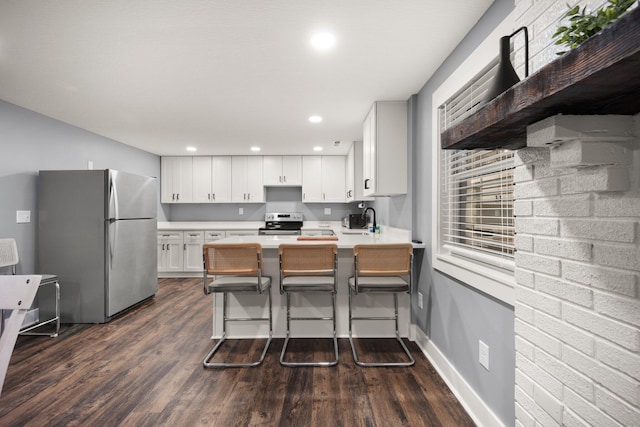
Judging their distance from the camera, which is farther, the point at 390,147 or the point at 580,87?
the point at 390,147

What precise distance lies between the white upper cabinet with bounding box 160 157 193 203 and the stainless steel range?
153 centimetres

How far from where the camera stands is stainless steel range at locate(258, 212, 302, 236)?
589cm

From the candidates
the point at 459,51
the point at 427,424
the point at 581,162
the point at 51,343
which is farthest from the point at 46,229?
the point at 581,162

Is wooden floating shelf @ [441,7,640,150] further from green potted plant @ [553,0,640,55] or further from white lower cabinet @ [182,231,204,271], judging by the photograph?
white lower cabinet @ [182,231,204,271]

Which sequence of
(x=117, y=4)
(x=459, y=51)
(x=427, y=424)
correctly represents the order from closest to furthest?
1. (x=117, y=4)
2. (x=427, y=424)
3. (x=459, y=51)

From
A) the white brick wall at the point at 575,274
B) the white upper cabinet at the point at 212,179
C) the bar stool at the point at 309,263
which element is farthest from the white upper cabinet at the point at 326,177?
the white brick wall at the point at 575,274

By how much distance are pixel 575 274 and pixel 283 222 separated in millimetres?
5254

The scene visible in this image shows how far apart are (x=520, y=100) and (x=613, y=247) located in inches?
18.6

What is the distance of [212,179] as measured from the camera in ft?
19.7

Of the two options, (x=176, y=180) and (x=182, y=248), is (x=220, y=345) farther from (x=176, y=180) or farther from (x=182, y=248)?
(x=176, y=180)

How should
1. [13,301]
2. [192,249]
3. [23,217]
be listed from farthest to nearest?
[192,249] → [23,217] → [13,301]

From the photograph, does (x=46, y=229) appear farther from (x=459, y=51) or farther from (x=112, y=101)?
(x=459, y=51)

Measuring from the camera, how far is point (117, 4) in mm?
1679

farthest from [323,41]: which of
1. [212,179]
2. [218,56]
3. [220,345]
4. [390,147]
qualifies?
[212,179]
